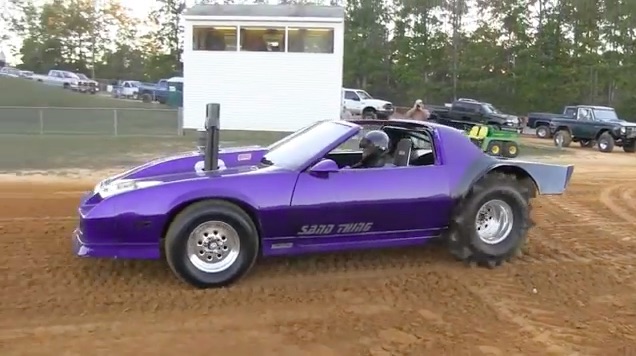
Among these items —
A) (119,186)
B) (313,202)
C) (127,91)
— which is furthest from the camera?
(127,91)

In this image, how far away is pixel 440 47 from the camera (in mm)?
51500

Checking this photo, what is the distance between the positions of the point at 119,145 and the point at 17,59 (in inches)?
2343

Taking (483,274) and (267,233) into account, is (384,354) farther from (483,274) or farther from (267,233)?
(483,274)

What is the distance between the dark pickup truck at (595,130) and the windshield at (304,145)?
19281 mm

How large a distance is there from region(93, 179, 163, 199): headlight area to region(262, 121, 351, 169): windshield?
3.83 feet

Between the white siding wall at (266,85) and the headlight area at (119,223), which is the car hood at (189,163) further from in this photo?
the white siding wall at (266,85)

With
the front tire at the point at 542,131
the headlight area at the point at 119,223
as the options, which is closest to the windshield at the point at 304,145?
the headlight area at the point at 119,223

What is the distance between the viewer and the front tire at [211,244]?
5.30 meters

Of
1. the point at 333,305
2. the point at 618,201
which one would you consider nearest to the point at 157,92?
the point at 618,201

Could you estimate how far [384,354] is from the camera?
4.23 metres

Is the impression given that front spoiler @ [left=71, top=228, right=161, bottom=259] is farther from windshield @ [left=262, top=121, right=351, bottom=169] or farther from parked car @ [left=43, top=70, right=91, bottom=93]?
parked car @ [left=43, top=70, right=91, bottom=93]

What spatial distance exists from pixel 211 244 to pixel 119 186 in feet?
3.51

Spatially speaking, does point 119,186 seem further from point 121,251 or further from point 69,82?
point 69,82

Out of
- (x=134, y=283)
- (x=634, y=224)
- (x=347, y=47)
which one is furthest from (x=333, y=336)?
(x=347, y=47)
